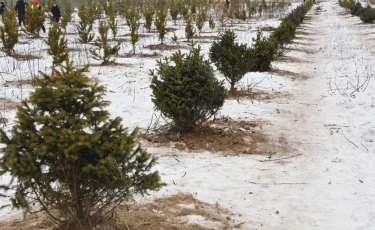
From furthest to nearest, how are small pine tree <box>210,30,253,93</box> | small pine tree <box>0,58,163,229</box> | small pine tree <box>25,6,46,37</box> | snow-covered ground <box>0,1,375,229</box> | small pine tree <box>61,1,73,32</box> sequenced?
small pine tree <box>61,1,73,32</box> → small pine tree <box>25,6,46,37</box> → small pine tree <box>210,30,253,93</box> → snow-covered ground <box>0,1,375,229</box> → small pine tree <box>0,58,163,229</box>

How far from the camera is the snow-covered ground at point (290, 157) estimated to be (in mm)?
3625

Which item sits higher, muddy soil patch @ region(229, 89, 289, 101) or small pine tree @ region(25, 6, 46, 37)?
small pine tree @ region(25, 6, 46, 37)

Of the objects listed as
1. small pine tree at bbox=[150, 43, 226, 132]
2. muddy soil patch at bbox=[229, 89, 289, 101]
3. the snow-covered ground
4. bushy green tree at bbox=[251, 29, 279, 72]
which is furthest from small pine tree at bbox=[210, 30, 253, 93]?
small pine tree at bbox=[150, 43, 226, 132]

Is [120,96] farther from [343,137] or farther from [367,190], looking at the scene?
[367,190]

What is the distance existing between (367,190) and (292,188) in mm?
772

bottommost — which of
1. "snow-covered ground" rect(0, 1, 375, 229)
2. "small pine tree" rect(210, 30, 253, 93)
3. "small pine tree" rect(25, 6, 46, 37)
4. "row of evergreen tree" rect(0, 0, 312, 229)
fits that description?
"snow-covered ground" rect(0, 1, 375, 229)

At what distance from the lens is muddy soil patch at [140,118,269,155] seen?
202 inches

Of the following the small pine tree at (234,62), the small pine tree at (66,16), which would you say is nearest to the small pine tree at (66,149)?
the small pine tree at (234,62)

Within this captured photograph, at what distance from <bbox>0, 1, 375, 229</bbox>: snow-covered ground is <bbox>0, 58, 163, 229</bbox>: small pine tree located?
3.80 ft

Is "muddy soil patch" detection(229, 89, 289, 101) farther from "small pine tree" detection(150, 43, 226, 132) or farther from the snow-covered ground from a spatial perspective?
"small pine tree" detection(150, 43, 226, 132)

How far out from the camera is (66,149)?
2299mm

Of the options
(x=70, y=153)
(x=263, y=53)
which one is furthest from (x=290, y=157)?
(x=263, y=53)

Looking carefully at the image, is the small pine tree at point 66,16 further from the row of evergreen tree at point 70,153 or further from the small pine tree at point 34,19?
the row of evergreen tree at point 70,153

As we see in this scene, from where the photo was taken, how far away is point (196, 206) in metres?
3.62
